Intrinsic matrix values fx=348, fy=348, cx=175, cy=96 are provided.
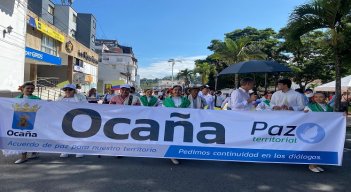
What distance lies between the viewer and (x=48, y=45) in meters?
33.4

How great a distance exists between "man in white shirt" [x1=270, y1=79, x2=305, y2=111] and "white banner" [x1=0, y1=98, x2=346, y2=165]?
13.7 inches

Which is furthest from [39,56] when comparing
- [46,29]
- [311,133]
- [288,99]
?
[311,133]

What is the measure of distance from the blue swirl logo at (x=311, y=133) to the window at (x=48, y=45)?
29.4 meters

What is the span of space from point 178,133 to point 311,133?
2.53m

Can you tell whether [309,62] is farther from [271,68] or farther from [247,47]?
[271,68]

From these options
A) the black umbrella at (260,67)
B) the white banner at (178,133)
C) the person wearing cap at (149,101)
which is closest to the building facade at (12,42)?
the person wearing cap at (149,101)

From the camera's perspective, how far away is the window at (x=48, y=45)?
32.0 m

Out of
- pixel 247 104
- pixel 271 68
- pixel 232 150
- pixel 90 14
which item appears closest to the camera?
pixel 232 150

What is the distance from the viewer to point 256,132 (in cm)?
665

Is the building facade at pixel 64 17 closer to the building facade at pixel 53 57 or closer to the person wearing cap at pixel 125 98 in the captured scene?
the building facade at pixel 53 57

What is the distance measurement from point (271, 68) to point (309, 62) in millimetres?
27619

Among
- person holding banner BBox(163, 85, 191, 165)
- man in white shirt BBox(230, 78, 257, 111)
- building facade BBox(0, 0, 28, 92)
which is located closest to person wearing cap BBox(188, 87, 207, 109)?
person holding banner BBox(163, 85, 191, 165)

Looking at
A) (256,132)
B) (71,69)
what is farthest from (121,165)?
(71,69)

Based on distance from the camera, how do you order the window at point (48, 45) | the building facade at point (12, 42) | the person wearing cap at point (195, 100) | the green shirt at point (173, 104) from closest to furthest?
the green shirt at point (173, 104), the person wearing cap at point (195, 100), the building facade at point (12, 42), the window at point (48, 45)
